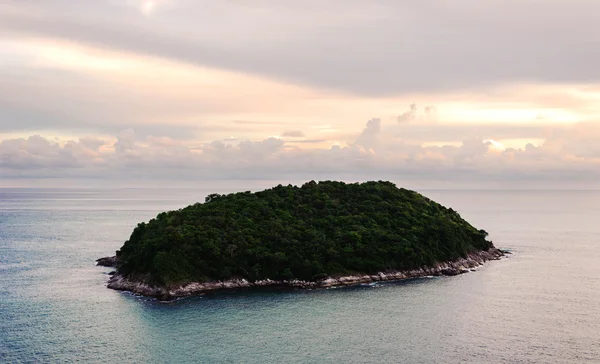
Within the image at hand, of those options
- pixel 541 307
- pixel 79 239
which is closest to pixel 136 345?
pixel 541 307

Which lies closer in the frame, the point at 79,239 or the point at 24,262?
the point at 24,262

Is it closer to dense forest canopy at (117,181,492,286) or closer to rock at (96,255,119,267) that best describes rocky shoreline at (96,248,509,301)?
rock at (96,255,119,267)

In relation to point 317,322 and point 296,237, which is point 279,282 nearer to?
point 296,237

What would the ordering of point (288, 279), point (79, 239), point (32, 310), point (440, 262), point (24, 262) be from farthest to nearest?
point (79, 239) → point (24, 262) → point (440, 262) → point (288, 279) → point (32, 310)

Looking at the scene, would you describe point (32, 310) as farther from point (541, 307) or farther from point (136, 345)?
point (541, 307)

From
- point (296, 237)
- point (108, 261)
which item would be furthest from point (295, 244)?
point (108, 261)

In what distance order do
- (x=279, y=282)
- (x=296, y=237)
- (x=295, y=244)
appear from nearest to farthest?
(x=279, y=282), (x=295, y=244), (x=296, y=237)
